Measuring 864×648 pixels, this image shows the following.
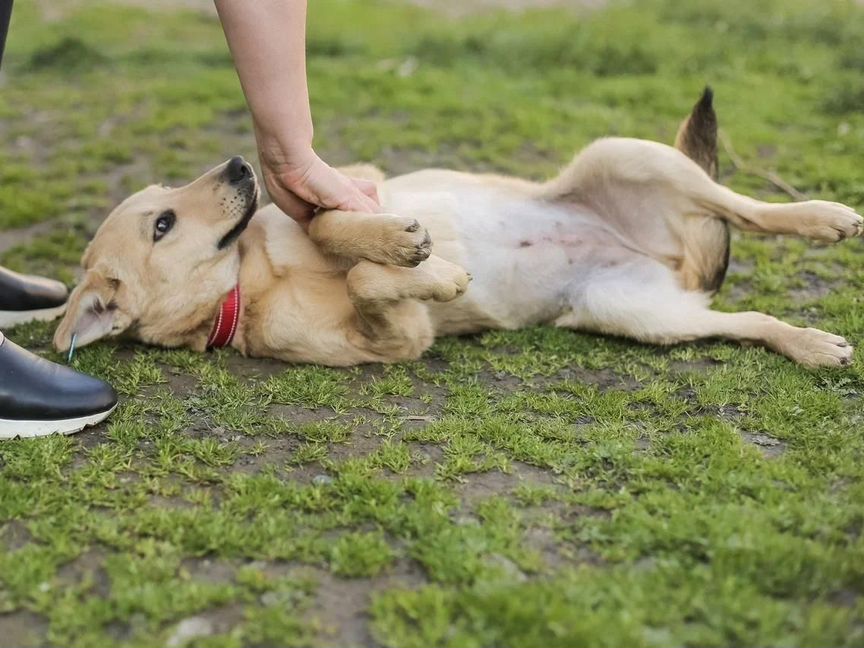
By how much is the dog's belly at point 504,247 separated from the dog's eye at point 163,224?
3.46 ft

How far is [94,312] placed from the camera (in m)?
4.13

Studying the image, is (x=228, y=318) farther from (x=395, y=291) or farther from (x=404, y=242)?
(x=404, y=242)

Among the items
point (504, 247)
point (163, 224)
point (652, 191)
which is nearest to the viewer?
point (163, 224)

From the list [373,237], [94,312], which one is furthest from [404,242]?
[94,312]

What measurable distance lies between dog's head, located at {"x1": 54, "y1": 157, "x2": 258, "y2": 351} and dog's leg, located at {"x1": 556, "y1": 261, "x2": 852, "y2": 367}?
1.73 metres

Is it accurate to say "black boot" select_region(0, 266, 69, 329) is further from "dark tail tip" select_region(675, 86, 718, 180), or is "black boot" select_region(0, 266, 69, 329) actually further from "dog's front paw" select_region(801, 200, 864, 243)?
"dog's front paw" select_region(801, 200, 864, 243)

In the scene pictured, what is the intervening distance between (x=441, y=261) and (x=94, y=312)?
5.33 feet

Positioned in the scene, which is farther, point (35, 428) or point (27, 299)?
point (27, 299)

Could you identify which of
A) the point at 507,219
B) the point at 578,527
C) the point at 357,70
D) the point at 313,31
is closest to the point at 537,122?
the point at 357,70

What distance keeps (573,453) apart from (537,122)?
4.60 metres

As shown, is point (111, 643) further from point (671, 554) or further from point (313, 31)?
point (313, 31)

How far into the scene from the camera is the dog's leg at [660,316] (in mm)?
4141

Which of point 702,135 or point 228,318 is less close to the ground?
point 702,135

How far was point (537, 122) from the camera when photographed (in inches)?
293
